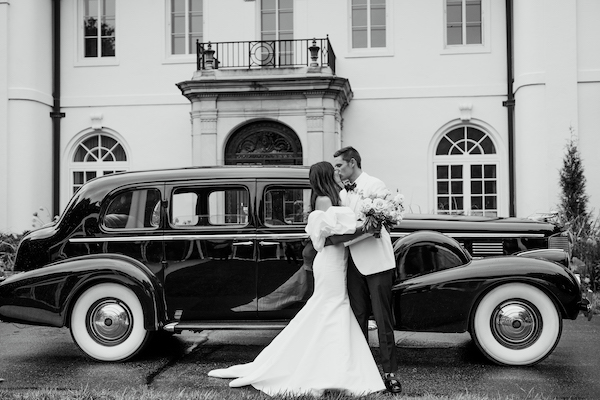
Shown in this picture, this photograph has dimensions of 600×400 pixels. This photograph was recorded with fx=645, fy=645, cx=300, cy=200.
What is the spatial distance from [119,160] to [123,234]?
1071 centimetres

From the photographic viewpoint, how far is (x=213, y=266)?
6.17 meters

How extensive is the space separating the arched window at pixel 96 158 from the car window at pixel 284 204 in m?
11.0

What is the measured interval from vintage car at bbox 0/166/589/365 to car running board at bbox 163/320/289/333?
0.7 inches

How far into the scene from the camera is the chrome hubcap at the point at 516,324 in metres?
5.77

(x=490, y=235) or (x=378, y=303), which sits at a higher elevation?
(x=490, y=235)

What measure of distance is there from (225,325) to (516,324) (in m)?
2.64

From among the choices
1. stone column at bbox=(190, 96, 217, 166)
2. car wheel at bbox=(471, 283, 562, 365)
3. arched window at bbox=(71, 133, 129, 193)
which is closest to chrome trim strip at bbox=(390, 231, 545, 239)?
car wheel at bbox=(471, 283, 562, 365)

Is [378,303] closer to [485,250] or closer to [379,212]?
[379,212]

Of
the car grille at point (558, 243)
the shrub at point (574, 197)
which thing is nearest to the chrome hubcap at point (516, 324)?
the car grille at point (558, 243)

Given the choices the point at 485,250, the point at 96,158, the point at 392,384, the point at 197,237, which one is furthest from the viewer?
the point at 96,158

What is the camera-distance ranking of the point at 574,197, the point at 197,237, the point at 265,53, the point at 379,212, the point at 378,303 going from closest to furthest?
the point at 379,212
the point at 378,303
the point at 197,237
the point at 574,197
the point at 265,53

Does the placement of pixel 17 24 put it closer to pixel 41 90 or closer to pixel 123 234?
pixel 41 90

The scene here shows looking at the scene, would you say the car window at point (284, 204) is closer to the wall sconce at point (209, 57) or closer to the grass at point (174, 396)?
the grass at point (174, 396)

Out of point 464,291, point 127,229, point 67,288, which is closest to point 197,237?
point 127,229
